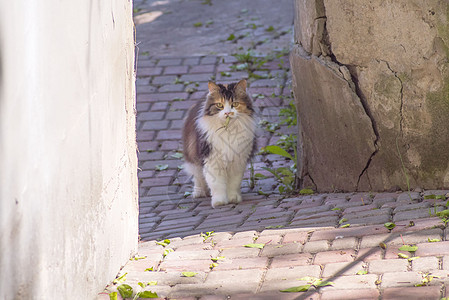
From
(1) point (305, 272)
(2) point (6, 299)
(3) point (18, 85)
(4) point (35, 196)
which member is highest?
(3) point (18, 85)

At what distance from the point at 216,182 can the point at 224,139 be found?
1.22 ft

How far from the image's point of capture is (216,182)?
561 cm

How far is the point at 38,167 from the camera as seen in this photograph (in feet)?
7.30

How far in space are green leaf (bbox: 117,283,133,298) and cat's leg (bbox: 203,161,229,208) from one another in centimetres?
258

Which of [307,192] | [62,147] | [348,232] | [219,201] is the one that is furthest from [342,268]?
[219,201]

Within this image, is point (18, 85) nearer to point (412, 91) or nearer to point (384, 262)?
point (384, 262)

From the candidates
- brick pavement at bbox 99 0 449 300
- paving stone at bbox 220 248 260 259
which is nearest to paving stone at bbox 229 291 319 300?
brick pavement at bbox 99 0 449 300

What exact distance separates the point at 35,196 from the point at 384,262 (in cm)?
167

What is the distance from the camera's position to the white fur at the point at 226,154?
5609 mm

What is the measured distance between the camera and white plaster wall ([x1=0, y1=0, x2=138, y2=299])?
2.03 metres

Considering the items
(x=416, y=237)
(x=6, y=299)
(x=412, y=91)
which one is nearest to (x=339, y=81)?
(x=412, y=91)

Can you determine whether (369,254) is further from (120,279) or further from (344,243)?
(120,279)

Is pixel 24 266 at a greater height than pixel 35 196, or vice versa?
pixel 35 196

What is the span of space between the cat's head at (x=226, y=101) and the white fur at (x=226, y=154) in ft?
0.08
